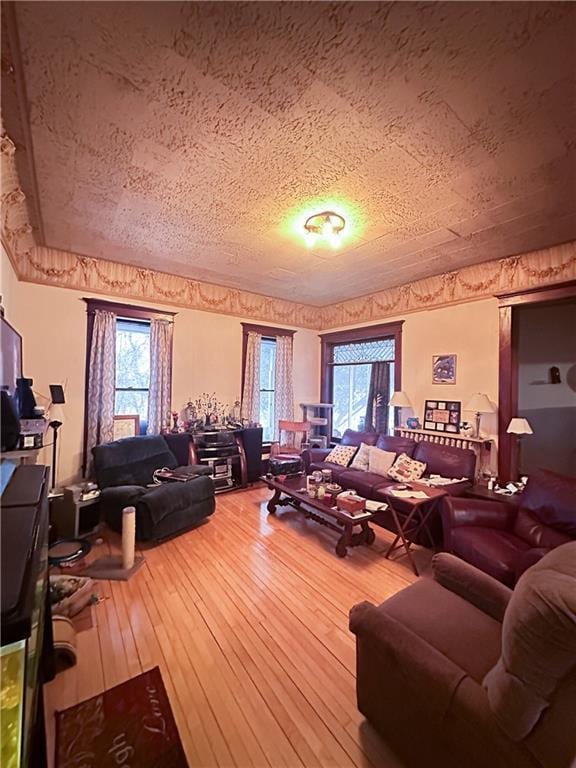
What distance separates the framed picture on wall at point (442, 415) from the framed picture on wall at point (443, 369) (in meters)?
0.29

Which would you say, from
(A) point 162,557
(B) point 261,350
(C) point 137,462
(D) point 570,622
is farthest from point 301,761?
(B) point 261,350

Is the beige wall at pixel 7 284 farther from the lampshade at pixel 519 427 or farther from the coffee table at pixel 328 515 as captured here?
the lampshade at pixel 519 427

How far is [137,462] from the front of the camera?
12.2 feet

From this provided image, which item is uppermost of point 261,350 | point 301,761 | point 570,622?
point 261,350

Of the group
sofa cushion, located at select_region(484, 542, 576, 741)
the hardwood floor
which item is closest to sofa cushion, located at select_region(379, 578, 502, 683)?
sofa cushion, located at select_region(484, 542, 576, 741)

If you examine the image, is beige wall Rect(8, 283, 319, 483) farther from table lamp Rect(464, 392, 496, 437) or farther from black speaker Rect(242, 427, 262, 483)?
table lamp Rect(464, 392, 496, 437)

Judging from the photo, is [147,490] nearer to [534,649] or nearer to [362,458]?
[362,458]

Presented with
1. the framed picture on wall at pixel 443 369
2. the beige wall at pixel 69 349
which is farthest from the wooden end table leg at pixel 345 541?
the beige wall at pixel 69 349

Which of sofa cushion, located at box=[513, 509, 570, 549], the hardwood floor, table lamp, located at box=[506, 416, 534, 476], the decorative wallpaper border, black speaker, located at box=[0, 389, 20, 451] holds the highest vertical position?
the decorative wallpaper border

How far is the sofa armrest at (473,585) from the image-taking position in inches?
60.8

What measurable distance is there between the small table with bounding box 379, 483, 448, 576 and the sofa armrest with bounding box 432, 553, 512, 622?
3.51 ft

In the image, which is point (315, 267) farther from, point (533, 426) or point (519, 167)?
point (533, 426)

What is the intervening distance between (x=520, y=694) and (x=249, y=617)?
170 centimetres

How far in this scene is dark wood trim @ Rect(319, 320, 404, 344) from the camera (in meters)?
4.94
